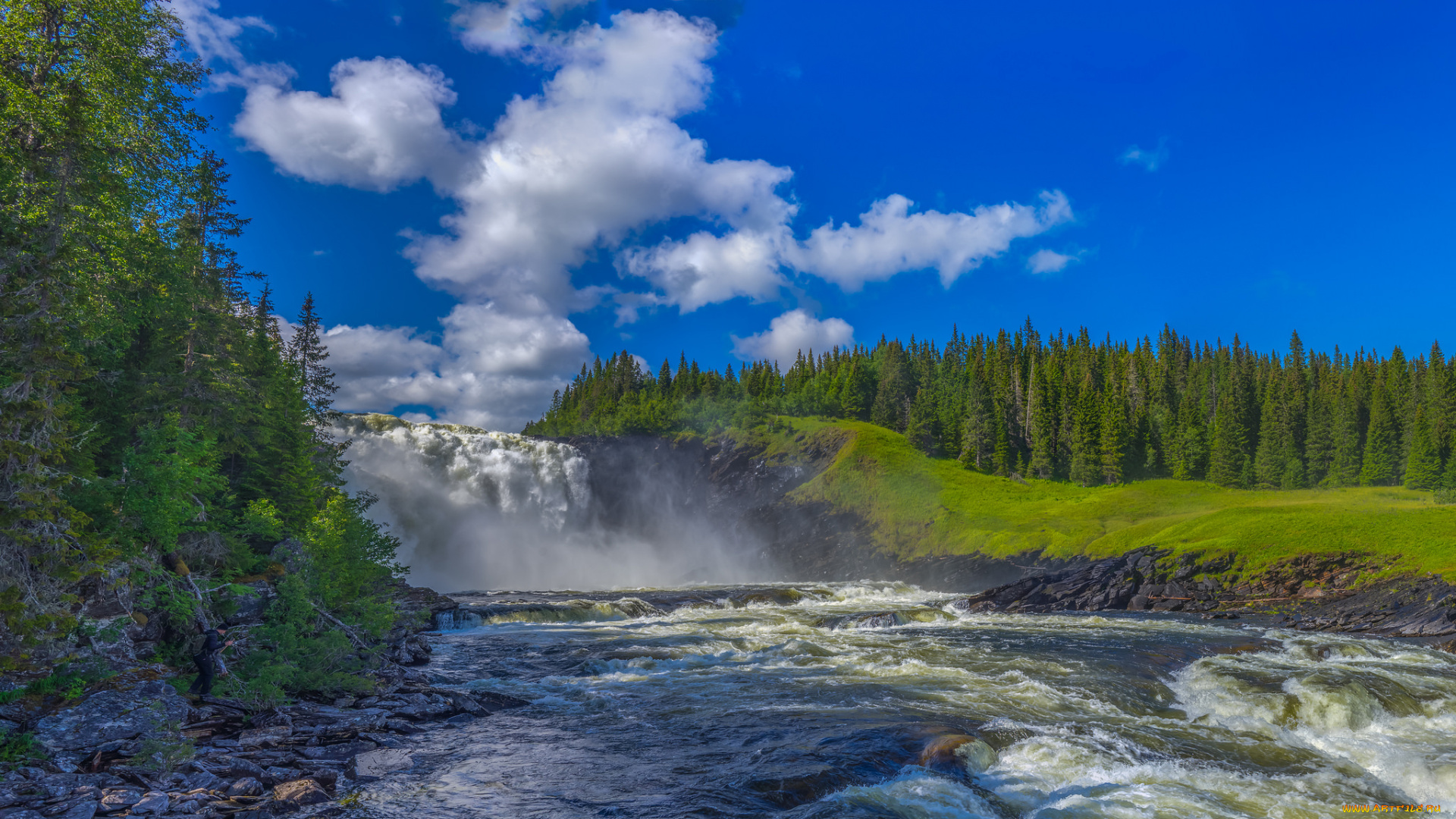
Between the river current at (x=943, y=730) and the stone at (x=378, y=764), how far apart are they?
408 mm

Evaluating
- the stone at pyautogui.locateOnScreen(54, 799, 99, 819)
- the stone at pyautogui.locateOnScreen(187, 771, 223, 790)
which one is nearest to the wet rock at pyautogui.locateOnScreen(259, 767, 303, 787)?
the stone at pyautogui.locateOnScreen(187, 771, 223, 790)

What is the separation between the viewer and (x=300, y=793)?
1016 centimetres

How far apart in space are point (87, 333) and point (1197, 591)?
2105 inches

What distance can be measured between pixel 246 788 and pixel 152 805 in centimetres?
138

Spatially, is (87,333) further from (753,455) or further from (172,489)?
(753,455)

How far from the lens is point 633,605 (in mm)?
41906

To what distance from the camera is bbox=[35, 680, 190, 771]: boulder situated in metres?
9.91

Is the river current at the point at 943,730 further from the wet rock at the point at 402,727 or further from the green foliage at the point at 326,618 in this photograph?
the green foliage at the point at 326,618

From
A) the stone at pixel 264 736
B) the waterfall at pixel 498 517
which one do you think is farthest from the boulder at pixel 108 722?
the waterfall at pixel 498 517

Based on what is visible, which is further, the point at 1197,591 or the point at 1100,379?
the point at 1100,379

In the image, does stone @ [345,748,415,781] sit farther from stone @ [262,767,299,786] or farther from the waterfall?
the waterfall

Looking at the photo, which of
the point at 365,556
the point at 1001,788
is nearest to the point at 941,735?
the point at 1001,788

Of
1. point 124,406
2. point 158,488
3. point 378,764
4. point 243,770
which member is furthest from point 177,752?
point 124,406

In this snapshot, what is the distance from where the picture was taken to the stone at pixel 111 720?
10.0 meters
